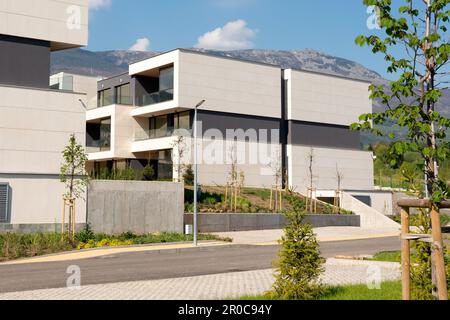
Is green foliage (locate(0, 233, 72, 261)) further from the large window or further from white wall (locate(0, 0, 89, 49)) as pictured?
the large window

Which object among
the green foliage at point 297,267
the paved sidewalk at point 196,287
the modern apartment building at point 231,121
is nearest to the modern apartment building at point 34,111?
the paved sidewalk at point 196,287

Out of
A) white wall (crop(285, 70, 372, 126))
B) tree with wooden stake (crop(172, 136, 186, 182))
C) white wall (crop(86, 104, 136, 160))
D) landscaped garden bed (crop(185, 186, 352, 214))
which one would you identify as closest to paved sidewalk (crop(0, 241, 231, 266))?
landscaped garden bed (crop(185, 186, 352, 214))

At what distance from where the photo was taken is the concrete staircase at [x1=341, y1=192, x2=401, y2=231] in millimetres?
43281

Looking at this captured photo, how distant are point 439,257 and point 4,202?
21.8 meters

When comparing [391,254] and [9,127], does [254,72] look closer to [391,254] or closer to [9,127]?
[9,127]

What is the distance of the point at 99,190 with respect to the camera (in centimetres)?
2841

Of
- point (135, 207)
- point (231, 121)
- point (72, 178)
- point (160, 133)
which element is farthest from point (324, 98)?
point (72, 178)

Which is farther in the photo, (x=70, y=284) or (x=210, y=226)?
(x=210, y=226)

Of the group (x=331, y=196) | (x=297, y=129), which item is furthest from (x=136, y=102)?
(x=331, y=196)

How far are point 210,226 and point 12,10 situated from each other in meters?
16.2

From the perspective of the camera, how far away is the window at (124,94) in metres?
49.6

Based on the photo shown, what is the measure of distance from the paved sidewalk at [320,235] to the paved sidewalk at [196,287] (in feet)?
43.7

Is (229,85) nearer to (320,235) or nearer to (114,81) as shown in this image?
(114,81)

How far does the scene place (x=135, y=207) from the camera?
29812 millimetres
